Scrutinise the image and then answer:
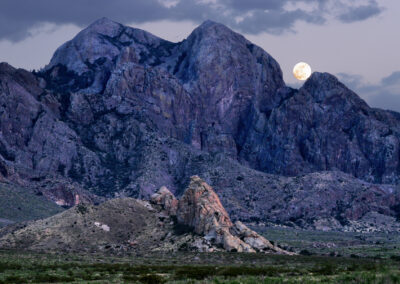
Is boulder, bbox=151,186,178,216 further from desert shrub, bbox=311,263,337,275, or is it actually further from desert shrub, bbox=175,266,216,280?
desert shrub, bbox=175,266,216,280

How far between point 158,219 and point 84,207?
17868 millimetres

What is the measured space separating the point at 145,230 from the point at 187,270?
6510cm

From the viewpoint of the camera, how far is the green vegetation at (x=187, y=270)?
64.9 metres

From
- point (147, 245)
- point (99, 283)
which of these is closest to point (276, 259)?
point (147, 245)

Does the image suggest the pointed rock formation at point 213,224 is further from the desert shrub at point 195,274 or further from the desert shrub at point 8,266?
the desert shrub at point 8,266

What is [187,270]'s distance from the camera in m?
90.2

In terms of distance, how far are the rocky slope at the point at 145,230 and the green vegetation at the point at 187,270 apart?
36.3 feet

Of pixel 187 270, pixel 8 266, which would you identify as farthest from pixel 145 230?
pixel 187 270

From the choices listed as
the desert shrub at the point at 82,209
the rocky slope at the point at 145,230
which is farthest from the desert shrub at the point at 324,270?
the desert shrub at the point at 82,209

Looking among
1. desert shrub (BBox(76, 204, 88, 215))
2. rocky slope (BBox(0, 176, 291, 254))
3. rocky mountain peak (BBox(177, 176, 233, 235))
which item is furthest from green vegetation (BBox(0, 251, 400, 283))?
desert shrub (BBox(76, 204, 88, 215))

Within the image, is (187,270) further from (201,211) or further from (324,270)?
(201,211)

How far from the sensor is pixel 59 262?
108438 mm

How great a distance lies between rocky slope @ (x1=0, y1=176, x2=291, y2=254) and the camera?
143m

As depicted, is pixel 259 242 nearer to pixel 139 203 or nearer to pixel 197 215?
pixel 197 215
